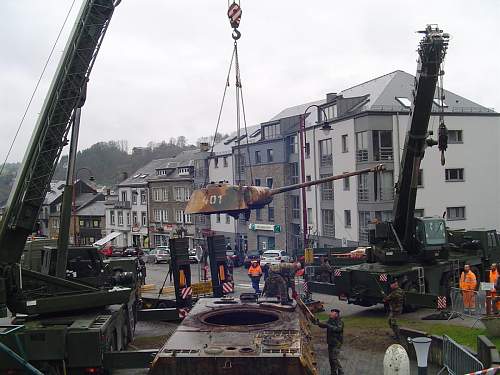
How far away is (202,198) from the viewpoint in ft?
41.7

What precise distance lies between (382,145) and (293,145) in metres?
10.9

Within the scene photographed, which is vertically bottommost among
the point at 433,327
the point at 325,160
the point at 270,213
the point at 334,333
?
the point at 433,327

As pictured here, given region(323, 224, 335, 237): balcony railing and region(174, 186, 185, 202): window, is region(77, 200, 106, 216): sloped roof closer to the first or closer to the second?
region(174, 186, 185, 202): window

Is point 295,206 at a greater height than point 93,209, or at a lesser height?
lesser

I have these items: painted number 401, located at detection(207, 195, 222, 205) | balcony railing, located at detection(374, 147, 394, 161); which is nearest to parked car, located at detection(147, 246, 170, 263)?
balcony railing, located at detection(374, 147, 394, 161)

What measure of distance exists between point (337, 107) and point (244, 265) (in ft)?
40.6

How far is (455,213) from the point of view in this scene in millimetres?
37594

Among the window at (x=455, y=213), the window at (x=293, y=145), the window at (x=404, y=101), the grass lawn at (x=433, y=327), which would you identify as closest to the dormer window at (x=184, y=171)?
the window at (x=293, y=145)

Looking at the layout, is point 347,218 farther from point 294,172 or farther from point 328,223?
point 294,172

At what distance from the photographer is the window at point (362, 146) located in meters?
36.1

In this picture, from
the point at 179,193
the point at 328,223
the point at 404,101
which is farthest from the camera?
the point at 179,193

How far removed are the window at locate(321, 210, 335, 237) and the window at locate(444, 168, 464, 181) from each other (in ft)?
26.1

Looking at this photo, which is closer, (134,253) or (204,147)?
(134,253)

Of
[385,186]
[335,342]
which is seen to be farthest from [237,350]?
[385,186]
